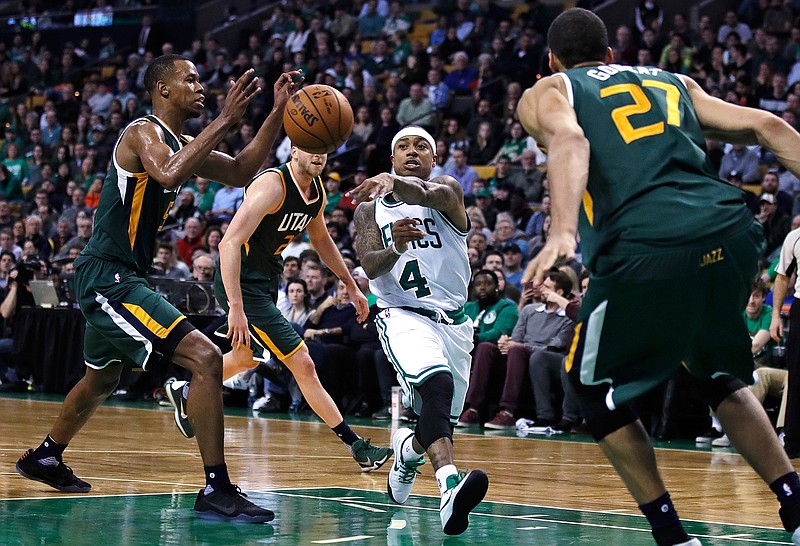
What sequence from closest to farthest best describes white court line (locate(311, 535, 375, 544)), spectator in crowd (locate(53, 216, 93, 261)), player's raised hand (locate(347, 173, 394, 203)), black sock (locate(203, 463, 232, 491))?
white court line (locate(311, 535, 375, 544)) < player's raised hand (locate(347, 173, 394, 203)) < black sock (locate(203, 463, 232, 491)) < spectator in crowd (locate(53, 216, 93, 261))

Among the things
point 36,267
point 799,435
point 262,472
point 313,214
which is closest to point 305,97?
point 313,214

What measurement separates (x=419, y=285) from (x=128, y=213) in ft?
4.77

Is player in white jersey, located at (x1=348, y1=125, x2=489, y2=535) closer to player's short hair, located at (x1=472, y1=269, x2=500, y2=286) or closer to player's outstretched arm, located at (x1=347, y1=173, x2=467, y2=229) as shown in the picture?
player's outstretched arm, located at (x1=347, y1=173, x2=467, y2=229)

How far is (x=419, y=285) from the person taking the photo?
5781mm

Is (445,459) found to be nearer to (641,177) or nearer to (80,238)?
(641,177)

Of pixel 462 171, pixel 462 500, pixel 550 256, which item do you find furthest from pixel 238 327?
pixel 462 171

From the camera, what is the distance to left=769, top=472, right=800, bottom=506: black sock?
409 cm

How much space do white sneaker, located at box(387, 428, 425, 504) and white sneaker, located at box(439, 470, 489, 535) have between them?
0.81 meters

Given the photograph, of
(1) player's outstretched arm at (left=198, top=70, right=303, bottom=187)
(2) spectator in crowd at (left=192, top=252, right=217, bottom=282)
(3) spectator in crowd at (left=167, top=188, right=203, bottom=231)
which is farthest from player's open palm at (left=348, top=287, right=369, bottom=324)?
(3) spectator in crowd at (left=167, top=188, right=203, bottom=231)

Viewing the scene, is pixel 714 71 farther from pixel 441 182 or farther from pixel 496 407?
pixel 441 182

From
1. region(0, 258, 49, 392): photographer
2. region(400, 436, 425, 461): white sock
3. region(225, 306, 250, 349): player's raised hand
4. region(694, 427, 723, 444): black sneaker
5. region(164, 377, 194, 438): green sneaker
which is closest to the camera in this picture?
region(400, 436, 425, 461): white sock

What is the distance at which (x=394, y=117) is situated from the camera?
1791 centimetres

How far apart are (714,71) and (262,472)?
35.7ft

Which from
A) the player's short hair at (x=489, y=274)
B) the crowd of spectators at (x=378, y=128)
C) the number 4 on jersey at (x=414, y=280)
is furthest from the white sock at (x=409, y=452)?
the player's short hair at (x=489, y=274)
